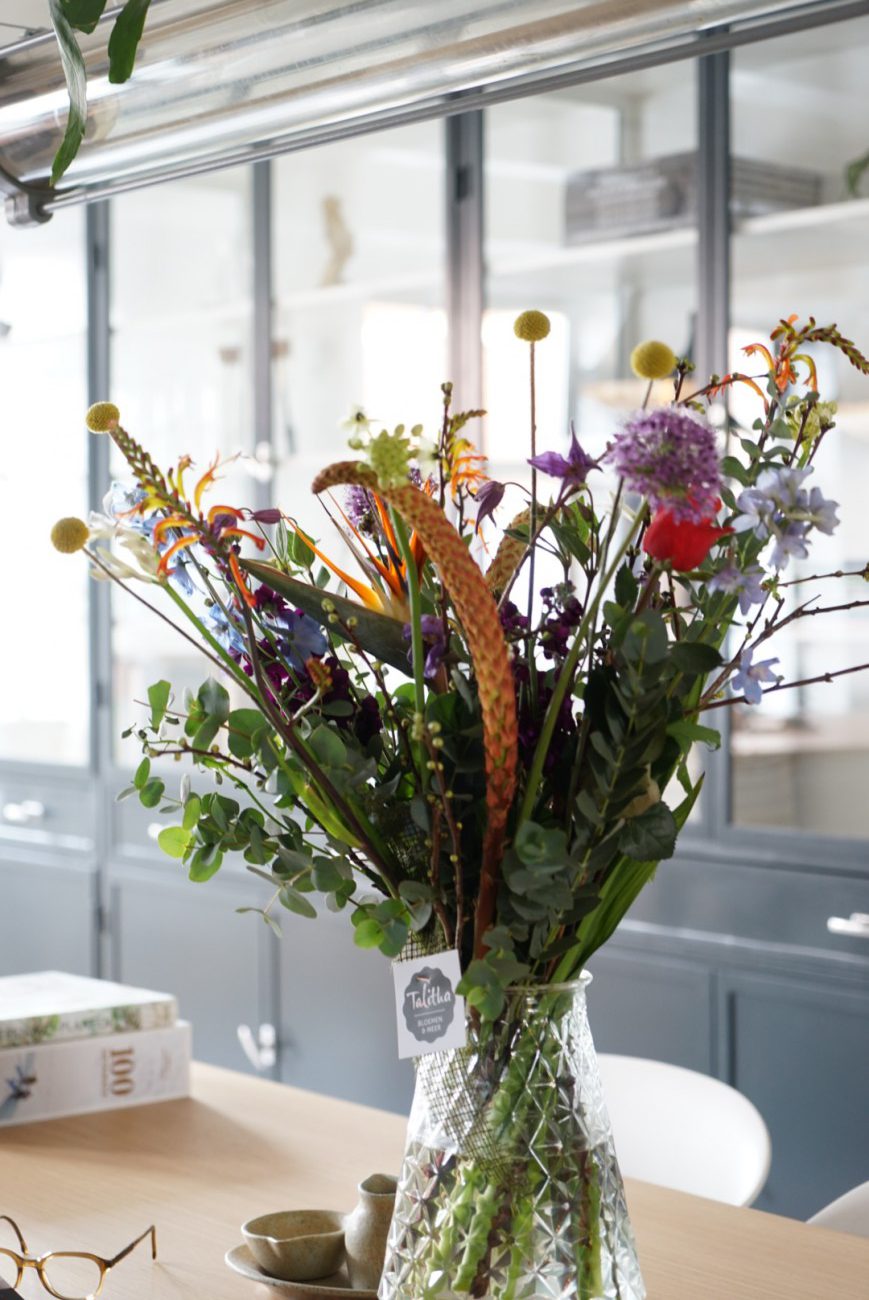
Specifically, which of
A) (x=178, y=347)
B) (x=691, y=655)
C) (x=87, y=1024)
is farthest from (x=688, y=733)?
(x=178, y=347)

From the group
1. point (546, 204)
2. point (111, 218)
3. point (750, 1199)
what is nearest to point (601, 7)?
point (750, 1199)

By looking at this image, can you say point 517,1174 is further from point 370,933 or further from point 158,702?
point 158,702

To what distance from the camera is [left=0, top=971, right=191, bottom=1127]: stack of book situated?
62.7 inches

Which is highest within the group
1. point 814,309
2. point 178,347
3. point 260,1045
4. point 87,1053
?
point 178,347

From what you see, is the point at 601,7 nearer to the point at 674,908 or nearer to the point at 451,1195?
the point at 451,1195

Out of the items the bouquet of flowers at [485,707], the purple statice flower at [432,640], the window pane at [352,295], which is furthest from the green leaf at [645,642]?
the window pane at [352,295]

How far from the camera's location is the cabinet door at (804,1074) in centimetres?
250

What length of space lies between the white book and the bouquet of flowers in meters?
0.67

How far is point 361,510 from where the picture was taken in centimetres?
101

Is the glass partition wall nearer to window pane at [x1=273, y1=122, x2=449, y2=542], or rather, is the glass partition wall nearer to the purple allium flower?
window pane at [x1=273, y1=122, x2=449, y2=542]

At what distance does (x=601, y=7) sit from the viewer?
1145 mm

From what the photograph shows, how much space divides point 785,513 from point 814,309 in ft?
6.28

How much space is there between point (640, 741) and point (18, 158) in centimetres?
93

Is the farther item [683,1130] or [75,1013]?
[683,1130]
